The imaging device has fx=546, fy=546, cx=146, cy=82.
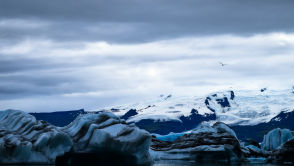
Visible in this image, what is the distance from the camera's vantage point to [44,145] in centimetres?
6341

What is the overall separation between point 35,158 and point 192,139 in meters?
40.2

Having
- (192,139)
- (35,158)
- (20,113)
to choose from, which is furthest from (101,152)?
(192,139)

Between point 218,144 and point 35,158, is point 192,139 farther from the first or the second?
A: point 35,158

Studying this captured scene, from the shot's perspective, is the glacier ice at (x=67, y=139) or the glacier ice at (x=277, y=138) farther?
the glacier ice at (x=277, y=138)

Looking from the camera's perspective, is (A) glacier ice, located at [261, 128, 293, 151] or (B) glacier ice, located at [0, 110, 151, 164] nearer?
(B) glacier ice, located at [0, 110, 151, 164]

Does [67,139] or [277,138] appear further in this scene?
[277,138]

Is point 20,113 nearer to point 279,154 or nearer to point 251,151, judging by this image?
point 279,154

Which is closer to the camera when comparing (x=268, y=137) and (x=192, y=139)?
(x=192, y=139)

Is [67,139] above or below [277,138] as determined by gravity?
above

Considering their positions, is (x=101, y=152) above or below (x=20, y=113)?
below

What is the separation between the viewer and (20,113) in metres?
73.8

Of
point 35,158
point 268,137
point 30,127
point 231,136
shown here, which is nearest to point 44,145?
point 35,158

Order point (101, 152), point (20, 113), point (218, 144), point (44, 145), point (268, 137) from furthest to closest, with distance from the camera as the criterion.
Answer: point (268, 137) < point (218, 144) < point (20, 113) < point (101, 152) < point (44, 145)

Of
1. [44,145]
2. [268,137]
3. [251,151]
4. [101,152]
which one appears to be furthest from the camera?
[268,137]
